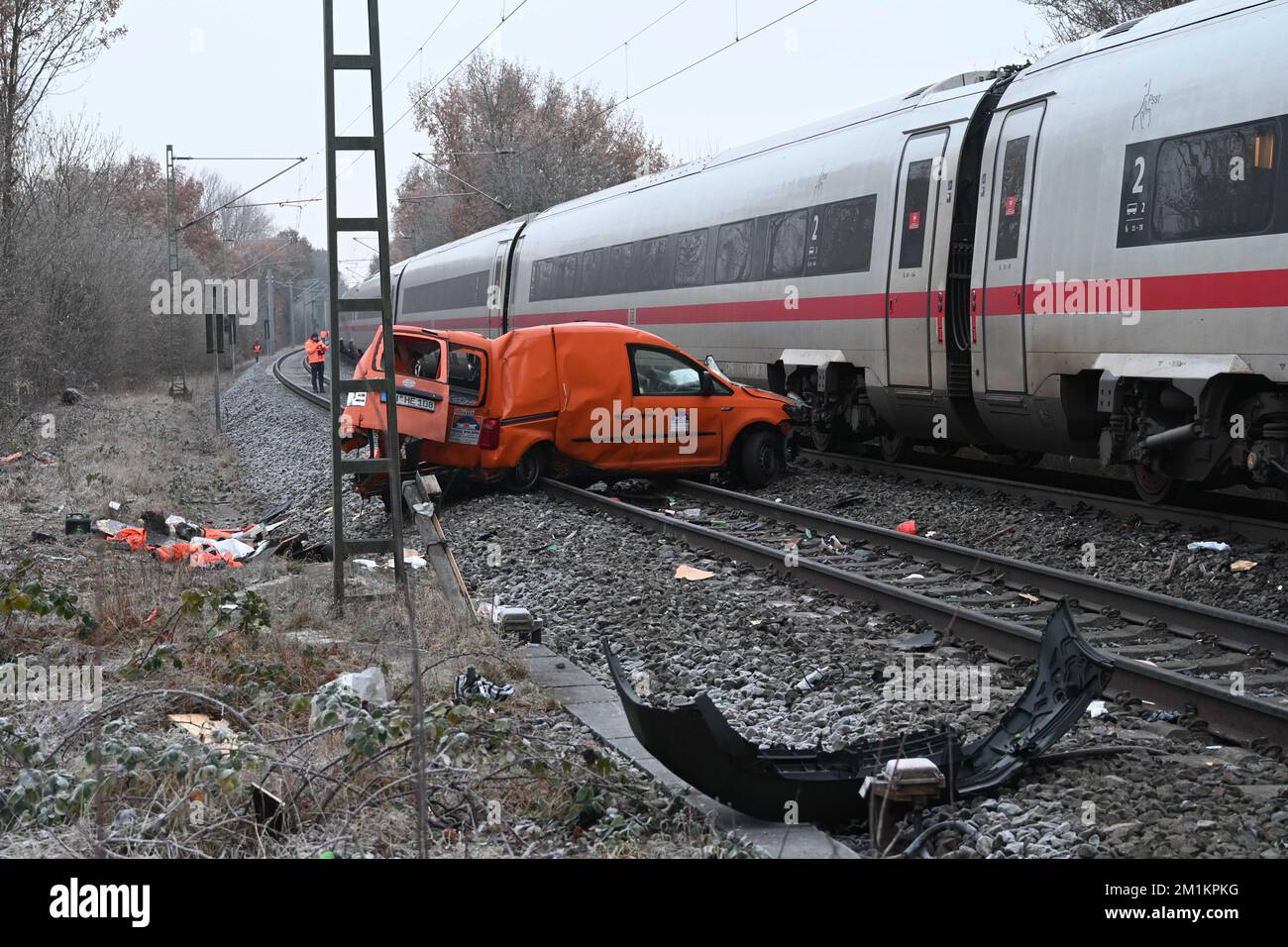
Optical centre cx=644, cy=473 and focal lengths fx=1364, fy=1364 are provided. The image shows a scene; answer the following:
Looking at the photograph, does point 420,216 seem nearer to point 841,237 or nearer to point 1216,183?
point 841,237

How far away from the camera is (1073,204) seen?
11.5m

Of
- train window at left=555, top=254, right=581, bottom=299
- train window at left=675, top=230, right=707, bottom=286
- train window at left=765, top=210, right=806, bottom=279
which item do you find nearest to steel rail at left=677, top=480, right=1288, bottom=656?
train window at left=765, top=210, right=806, bottom=279

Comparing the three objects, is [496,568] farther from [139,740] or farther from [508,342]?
[139,740]

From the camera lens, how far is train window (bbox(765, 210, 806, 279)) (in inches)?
644

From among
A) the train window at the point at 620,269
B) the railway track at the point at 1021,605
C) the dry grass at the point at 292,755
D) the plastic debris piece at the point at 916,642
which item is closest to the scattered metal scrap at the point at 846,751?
the dry grass at the point at 292,755

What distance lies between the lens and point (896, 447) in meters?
16.2

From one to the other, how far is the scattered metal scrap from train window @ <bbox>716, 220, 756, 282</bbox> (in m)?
12.4

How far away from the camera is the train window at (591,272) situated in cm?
2336

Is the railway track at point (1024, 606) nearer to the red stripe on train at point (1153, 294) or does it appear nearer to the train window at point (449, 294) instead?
the red stripe on train at point (1153, 294)

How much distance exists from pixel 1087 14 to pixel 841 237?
12.5m

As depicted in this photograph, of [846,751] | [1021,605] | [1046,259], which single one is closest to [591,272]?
[1046,259]

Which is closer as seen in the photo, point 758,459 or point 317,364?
point 758,459

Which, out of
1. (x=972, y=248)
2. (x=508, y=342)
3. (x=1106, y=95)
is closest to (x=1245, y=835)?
(x=1106, y=95)

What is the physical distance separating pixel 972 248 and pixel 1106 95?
7.07 feet
